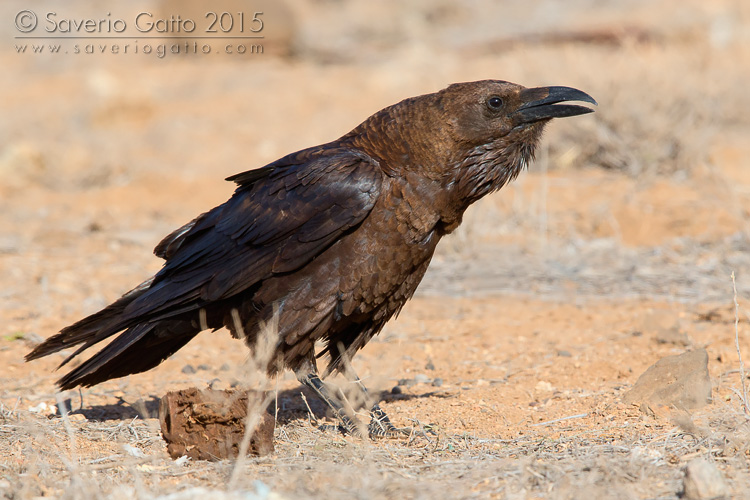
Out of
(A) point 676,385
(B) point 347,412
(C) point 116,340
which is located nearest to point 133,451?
(C) point 116,340

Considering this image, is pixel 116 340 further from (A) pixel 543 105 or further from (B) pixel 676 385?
(B) pixel 676 385

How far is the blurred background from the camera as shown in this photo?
22.2ft

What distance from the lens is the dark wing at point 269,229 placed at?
4000mm

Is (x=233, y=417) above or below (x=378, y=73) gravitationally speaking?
below

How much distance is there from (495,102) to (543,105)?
0.24 metres

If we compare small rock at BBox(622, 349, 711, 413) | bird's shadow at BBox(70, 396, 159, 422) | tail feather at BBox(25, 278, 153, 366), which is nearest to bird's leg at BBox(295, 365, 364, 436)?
bird's shadow at BBox(70, 396, 159, 422)

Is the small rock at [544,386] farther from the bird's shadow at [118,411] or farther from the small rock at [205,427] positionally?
the bird's shadow at [118,411]

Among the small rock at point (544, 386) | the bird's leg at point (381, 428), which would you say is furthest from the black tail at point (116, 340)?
the small rock at point (544, 386)

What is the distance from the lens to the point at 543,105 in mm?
4223

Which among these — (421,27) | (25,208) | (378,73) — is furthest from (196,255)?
(421,27)

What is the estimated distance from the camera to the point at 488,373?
16.3 feet

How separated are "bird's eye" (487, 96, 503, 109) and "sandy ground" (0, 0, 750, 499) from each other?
1.45 metres

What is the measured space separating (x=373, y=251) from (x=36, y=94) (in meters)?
12.9

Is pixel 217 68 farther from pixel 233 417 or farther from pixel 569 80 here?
pixel 233 417
